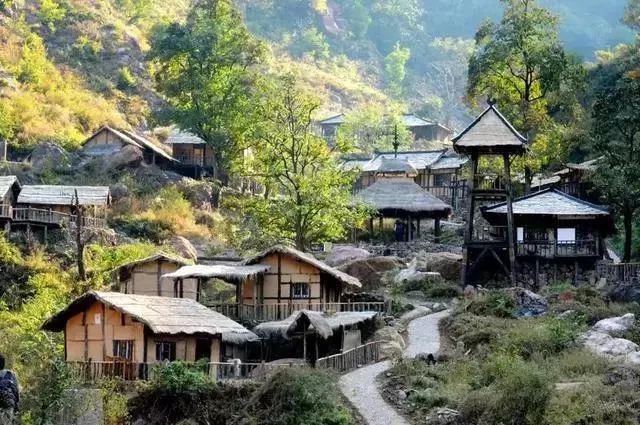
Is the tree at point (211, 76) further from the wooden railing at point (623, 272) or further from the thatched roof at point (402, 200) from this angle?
the wooden railing at point (623, 272)

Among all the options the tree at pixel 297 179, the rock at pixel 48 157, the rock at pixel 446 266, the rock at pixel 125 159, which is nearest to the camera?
the tree at pixel 297 179

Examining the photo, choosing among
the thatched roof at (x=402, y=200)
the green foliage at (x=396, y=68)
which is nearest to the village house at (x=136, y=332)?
the thatched roof at (x=402, y=200)

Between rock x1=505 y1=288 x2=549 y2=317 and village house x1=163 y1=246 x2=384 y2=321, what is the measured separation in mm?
5412

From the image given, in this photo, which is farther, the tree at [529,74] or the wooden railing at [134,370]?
the tree at [529,74]

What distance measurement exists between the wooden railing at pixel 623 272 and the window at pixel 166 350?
19.6 metres

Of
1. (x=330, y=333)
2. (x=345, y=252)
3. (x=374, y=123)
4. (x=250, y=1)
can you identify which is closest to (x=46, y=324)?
(x=330, y=333)

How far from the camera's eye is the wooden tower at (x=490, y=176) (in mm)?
47438

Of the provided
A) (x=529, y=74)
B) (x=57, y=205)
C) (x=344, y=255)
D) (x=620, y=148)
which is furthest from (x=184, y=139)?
(x=620, y=148)

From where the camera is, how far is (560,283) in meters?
46.9

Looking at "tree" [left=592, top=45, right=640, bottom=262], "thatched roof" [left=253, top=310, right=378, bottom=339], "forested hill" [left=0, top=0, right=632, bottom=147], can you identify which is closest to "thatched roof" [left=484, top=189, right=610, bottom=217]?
"tree" [left=592, top=45, right=640, bottom=262]

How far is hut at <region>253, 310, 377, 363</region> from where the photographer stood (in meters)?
35.6

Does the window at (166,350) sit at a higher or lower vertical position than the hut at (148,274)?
lower

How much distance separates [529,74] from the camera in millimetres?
59000

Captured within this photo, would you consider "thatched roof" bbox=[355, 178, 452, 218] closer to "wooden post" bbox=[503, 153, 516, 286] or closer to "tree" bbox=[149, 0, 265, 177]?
"tree" bbox=[149, 0, 265, 177]
